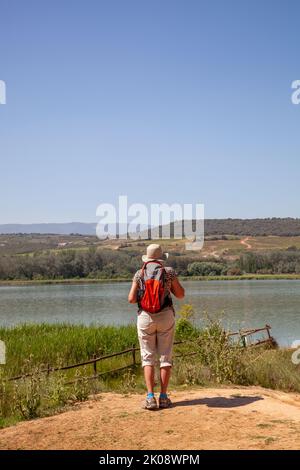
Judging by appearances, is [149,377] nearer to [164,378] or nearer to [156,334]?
[164,378]

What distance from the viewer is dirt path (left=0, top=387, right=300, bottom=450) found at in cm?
544

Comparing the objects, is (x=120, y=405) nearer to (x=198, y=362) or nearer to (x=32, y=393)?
(x=32, y=393)

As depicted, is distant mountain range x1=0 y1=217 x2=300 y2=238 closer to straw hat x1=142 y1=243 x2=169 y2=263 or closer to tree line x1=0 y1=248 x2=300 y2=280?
tree line x1=0 y1=248 x2=300 y2=280

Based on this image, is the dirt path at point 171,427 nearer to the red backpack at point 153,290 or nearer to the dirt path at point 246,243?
the red backpack at point 153,290

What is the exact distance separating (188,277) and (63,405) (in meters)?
87.5

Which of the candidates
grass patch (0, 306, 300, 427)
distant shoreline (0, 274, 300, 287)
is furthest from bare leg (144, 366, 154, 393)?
distant shoreline (0, 274, 300, 287)

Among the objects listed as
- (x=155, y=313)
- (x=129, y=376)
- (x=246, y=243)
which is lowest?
(x=246, y=243)

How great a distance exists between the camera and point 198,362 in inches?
384

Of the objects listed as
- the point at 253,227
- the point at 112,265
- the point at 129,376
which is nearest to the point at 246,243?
the point at 253,227

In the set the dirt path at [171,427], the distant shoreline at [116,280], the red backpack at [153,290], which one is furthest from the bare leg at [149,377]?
the distant shoreline at [116,280]

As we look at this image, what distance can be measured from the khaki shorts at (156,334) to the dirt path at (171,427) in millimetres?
572

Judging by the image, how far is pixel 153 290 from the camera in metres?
6.74

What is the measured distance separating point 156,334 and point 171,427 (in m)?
1.29

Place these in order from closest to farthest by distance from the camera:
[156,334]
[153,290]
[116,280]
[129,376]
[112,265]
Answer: [153,290] < [156,334] < [129,376] < [116,280] < [112,265]
